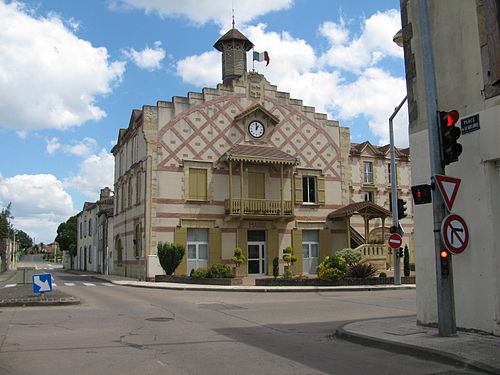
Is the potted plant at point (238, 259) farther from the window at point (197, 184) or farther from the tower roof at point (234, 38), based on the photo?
the tower roof at point (234, 38)

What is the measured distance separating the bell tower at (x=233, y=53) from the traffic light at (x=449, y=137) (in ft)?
88.0

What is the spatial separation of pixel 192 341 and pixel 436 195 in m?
5.05

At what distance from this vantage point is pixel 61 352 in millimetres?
8117

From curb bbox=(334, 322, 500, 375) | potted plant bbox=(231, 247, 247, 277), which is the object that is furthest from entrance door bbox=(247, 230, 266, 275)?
curb bbox=(334, 322, 500, 375)

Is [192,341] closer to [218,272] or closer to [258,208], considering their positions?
[218,272]

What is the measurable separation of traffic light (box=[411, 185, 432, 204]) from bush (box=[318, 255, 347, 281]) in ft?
48.0

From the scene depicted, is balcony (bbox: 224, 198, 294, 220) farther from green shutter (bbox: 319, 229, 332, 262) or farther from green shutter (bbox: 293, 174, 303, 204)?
green shutter (bbox: 319, 229, 332, 262)

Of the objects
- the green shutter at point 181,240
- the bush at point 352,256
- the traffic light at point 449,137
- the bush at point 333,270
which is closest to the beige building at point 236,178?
the green shutter at point 181,240

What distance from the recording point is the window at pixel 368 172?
37759 mm

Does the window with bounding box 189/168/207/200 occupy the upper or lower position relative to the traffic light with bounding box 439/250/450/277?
upper

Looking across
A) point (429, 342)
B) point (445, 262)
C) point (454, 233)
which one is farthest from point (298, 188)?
point (429, 342)

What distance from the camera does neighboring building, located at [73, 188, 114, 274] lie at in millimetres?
42469

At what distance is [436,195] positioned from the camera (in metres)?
8.86

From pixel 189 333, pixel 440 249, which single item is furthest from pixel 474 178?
pixel 189 333
